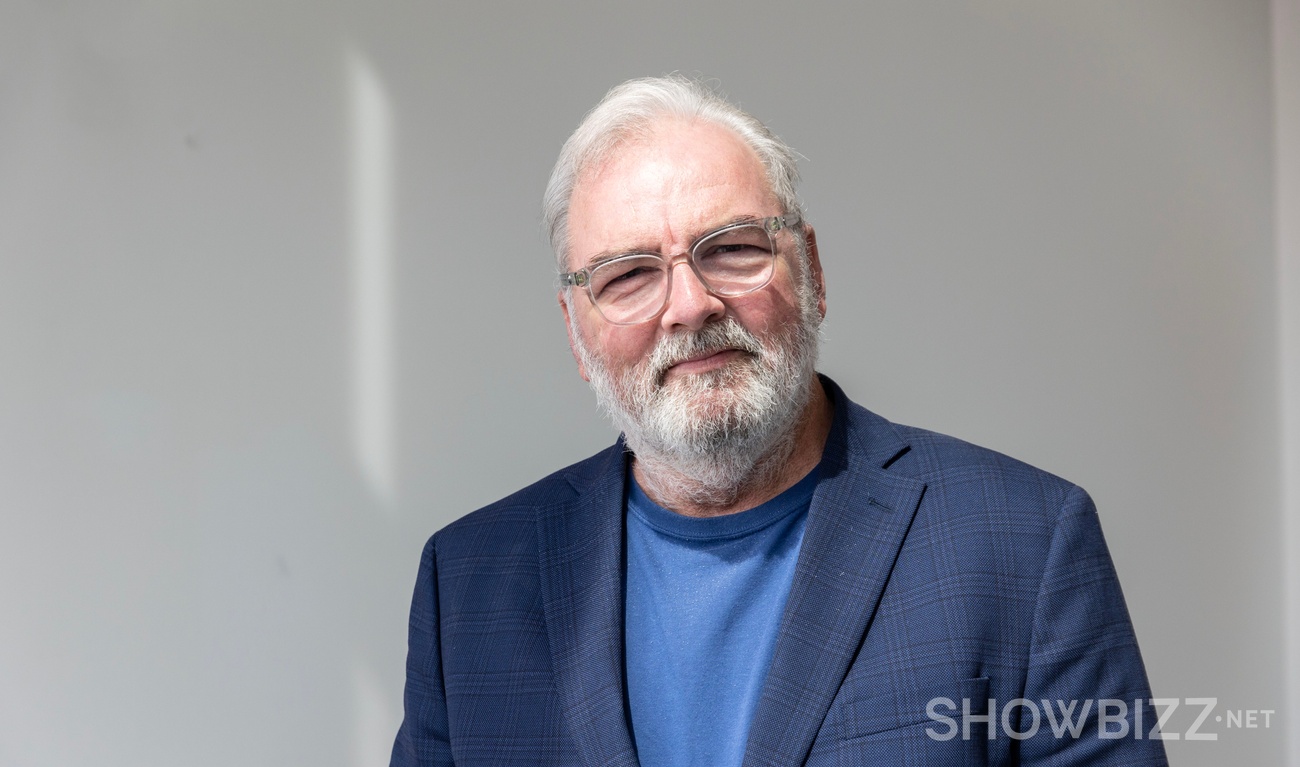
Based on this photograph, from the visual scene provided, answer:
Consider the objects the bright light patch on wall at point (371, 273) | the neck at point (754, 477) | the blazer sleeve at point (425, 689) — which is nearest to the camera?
the neck at point (754, 477)

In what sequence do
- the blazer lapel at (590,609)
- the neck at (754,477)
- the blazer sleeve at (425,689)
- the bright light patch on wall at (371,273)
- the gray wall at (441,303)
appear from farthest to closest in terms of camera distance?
the bright light patch on wall at (371,273) → the gray wall at (441,303) → the blazer sleeve at (425,689) → the neck at (754,477) → the blazer lapel at (590,609)

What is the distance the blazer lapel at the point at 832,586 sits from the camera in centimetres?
126

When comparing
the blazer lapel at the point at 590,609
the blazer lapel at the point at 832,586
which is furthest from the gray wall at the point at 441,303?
the blazer lapel at the point at 832,586

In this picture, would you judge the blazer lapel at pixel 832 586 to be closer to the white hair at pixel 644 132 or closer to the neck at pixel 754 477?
the neck at pixel 754 477

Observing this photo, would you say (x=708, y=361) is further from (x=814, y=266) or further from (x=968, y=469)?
(x=968, y=469)

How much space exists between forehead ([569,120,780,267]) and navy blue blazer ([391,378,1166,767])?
0.34 metres

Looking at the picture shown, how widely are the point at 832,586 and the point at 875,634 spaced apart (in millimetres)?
77

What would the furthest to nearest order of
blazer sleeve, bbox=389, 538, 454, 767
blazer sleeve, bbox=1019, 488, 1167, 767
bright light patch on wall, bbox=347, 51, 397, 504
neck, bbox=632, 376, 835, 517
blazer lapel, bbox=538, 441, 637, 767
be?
bright light patch on wall, bbox=347, 51, 397, 504, blazer sleeve, bbox=389, 538, 454, 767, neck, bbox=632, 376, 835, 517, blazer lapel, bbox=538, 441, 637, 767, blazer sleeve, bbox=1019, 488, 1167, 767

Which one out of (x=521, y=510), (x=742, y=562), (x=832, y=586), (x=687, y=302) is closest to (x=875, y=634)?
(x=832, y=586)

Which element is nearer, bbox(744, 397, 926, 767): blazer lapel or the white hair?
bbox(744, 397, 926, 767): blazer lapel

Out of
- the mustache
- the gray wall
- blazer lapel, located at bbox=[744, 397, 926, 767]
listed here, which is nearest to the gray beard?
the mustache

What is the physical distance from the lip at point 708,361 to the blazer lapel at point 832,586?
207 mm

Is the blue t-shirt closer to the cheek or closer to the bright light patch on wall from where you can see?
the cheek

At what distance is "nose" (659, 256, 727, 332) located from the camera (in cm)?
134
